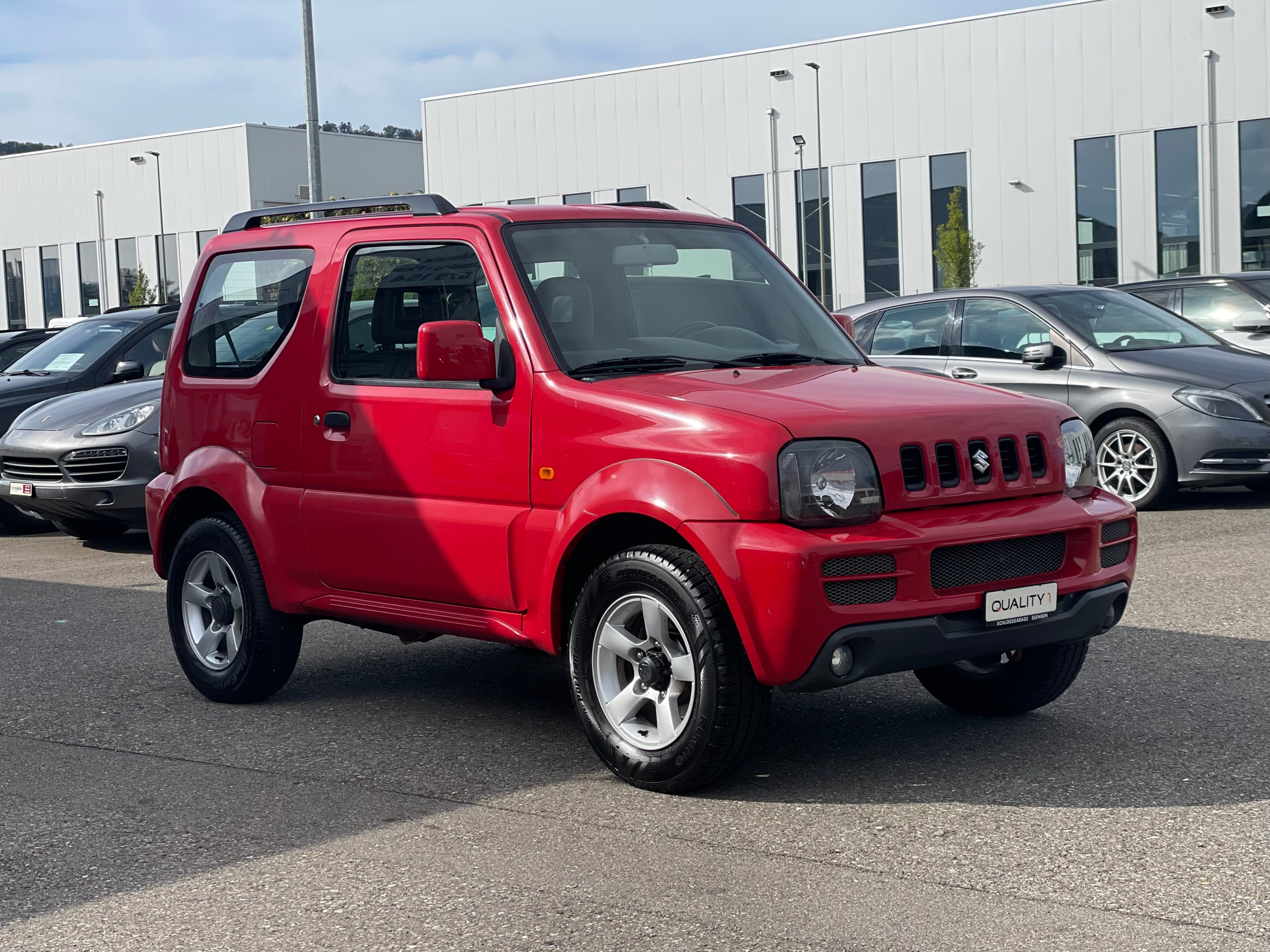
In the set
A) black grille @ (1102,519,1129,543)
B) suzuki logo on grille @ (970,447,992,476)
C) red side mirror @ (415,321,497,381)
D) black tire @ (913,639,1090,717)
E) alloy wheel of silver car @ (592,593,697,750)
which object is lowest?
black tire @ (913,639,1090,717)

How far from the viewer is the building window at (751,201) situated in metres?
49.2

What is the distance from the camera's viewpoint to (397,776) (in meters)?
5.09

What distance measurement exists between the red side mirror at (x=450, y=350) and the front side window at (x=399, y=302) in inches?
11.6

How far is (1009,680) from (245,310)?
335cm

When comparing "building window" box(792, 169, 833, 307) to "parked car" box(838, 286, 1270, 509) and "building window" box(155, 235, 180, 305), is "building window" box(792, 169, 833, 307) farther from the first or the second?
"parked car" box(838, 286, 1270, 509)

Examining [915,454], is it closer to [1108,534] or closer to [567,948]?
[1108,534]

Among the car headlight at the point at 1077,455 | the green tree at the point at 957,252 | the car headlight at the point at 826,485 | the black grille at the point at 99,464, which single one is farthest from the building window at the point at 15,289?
the car headlight at the point at 826,485

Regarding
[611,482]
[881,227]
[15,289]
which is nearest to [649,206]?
[611,482]

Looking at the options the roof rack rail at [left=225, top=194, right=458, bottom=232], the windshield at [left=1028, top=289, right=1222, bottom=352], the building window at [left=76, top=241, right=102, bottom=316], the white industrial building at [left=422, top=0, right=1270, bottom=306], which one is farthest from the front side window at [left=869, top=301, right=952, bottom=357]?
the building window at [left=76, top=241, right=102, bottom=316]

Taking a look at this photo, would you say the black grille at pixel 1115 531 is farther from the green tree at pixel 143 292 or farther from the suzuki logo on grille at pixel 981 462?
the green tree at pixel 143 292

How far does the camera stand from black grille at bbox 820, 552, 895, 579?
4371mm

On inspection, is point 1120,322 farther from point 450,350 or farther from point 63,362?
point 63,362

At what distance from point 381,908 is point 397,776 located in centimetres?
124

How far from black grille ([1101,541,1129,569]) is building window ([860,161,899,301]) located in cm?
4197
